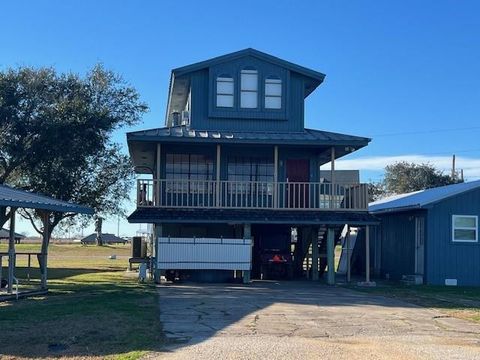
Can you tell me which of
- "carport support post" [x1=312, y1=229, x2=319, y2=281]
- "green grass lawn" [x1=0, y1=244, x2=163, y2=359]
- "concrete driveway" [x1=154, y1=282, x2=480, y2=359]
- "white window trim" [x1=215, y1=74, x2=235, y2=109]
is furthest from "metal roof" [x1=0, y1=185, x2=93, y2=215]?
"carport support post" [x1=312, y1=229, x2=319, y2=281]

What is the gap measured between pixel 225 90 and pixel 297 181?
435 cm

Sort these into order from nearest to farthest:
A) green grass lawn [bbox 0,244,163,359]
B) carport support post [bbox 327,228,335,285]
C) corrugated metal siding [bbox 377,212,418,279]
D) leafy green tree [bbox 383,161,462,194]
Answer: green grass lawn [bbox 0,244,163,359]
carport support post [bbox 327,228,335,285]
corrugated metal siding [bbox 377,212,418,279]
leafy green tree [bbox 383,161,462,194]

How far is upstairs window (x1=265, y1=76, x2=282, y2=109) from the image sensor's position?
24.3 m

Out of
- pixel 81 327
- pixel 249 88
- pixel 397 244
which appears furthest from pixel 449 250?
pixel 81 327

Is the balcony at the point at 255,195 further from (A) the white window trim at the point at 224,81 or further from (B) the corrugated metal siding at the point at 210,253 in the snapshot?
(A) the white window trim at the point at 224,81

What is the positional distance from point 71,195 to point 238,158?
7.85 metres

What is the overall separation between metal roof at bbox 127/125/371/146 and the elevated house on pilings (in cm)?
3

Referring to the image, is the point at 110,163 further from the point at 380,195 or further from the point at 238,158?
the point at 380,195

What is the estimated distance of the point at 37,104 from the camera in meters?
26.1

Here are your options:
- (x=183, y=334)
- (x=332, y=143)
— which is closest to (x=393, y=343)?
(x=183, y=334)

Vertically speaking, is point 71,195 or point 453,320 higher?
point 71,195

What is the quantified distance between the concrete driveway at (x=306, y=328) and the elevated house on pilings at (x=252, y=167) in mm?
5193

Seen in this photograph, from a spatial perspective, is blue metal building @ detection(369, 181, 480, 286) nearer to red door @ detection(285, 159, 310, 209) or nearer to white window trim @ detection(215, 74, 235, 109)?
red door @ detection(285, 159, 310, 209)

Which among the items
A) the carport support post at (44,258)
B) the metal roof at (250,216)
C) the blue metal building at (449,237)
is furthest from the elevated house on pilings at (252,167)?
the carport support post at (44,258)
